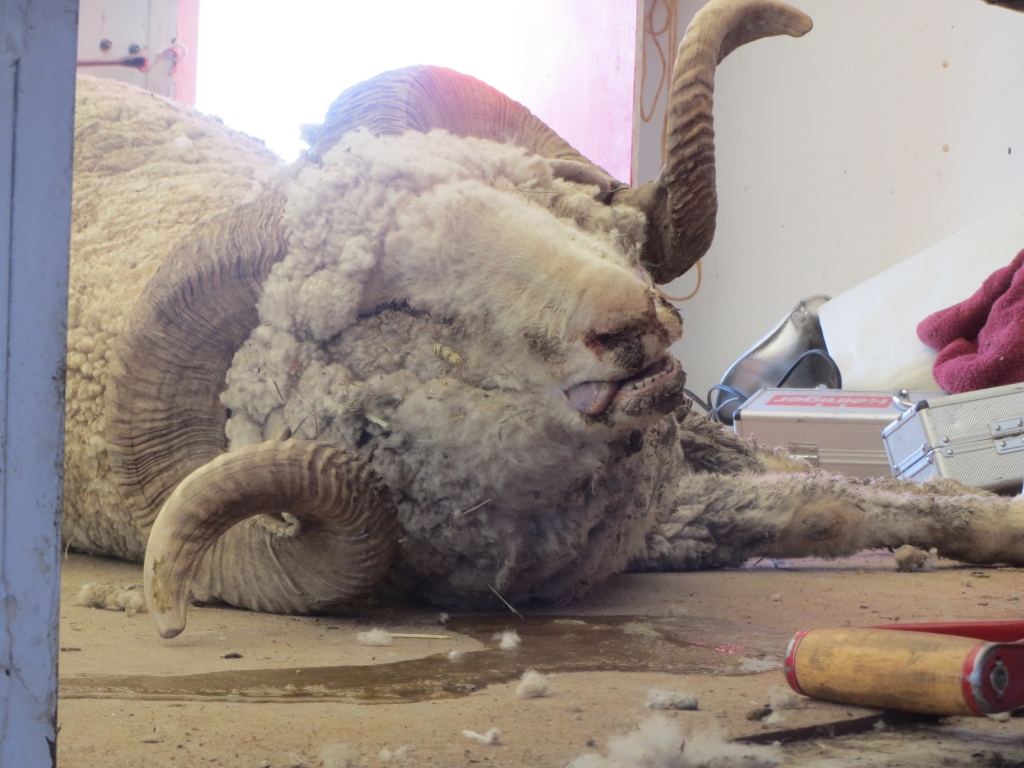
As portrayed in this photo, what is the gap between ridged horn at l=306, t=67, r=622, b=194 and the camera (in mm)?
2029

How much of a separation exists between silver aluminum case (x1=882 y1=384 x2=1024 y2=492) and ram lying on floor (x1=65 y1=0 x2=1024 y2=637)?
Result: 167 centimetres

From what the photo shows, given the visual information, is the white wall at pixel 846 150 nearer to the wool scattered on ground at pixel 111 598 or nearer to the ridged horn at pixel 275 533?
the ridged horn at pixel 275 533

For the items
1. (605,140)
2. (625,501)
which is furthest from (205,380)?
(605,140)

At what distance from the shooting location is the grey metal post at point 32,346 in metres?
→ 0.84

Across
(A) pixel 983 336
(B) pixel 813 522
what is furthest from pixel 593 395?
(A) pixel 983 336

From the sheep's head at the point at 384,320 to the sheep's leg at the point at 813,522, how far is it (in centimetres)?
73

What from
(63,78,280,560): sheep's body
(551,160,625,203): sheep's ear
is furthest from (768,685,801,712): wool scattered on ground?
(63,78,280,560): sheep's body

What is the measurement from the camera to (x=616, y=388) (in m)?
1.69

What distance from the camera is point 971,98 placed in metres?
5.74

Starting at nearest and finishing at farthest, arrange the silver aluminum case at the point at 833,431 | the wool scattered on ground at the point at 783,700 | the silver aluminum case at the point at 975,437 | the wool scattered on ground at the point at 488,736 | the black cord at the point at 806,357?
1. the wool scattered on ground at the point at 488,736
2. the wool scattered on ground at the point at 783,700
3. the silver aluminum case at the point at 975,437
4. the silver aluminum case at the point at 833,431
5. the black cord at the point at 806,357

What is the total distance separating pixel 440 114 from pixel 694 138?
0.51m

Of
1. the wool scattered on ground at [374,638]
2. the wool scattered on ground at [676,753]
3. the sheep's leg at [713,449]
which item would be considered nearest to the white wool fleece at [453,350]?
the wool scattered on ground at [374,638]

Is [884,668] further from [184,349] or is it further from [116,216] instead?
[116,216]

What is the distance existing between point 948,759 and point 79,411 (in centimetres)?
192
